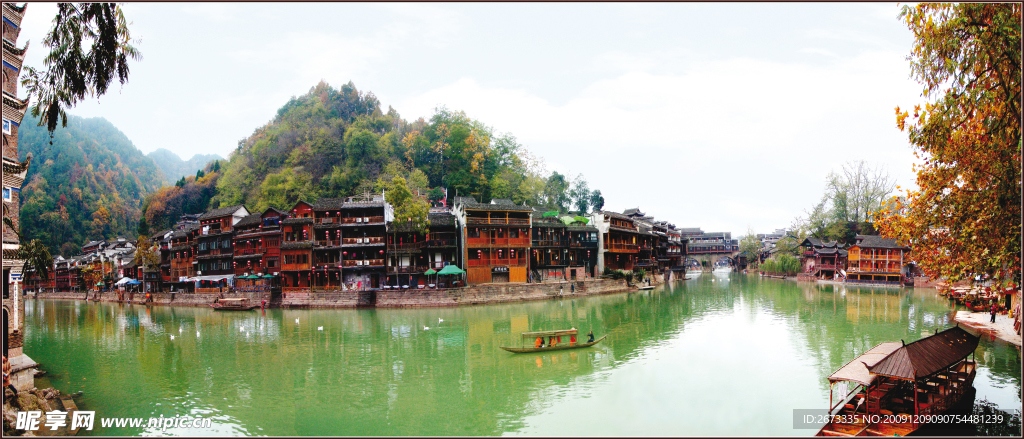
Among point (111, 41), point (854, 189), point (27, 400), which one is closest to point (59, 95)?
point (111, 41)

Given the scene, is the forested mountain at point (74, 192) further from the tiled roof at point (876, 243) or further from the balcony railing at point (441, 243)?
the tiled roof at point (876, 243)

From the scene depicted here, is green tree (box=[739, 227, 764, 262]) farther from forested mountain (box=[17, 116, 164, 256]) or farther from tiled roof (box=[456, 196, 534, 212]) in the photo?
forested mountain (box=[17, 116, 164, 256])

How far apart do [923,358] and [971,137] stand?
18.5 ft

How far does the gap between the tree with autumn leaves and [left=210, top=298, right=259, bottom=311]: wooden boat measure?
1786 inches

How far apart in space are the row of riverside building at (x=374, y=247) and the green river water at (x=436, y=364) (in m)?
6.77

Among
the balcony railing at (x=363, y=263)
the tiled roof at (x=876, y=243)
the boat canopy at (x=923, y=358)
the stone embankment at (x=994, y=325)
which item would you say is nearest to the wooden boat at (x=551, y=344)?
the boat canopy at (x=923, y=358)

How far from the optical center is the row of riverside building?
1827 inches

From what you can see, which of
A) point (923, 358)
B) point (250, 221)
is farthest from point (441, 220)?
point (923, 358)

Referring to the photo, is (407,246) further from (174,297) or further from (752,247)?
(752,247)

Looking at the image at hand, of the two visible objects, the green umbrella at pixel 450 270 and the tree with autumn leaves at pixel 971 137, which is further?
the green umbrella at pixel 450 270

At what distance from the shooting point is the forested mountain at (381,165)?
6456 cm

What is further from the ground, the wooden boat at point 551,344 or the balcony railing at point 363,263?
the balcony railing at point 363,263

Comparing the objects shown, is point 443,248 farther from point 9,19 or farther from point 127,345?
point 9,19

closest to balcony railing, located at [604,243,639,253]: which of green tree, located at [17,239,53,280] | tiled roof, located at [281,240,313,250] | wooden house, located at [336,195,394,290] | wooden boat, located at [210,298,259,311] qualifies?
wooden house, located at [336,195,394,290]
